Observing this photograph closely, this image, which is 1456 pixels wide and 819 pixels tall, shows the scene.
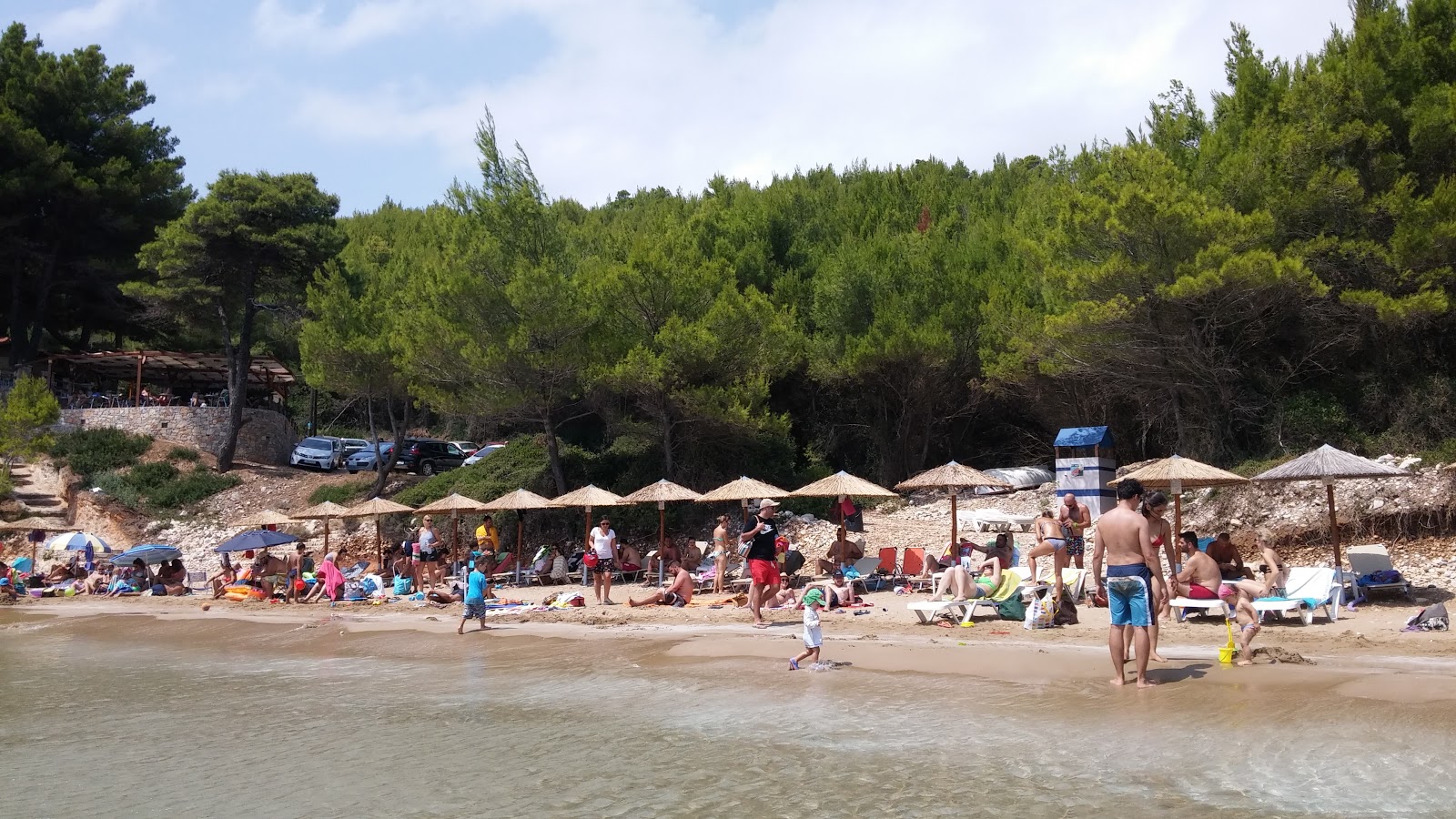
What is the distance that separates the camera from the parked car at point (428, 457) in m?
31.8

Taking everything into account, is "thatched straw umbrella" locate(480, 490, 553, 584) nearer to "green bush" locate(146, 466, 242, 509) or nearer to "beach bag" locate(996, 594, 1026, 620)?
"beach bag" locate(996, 594, 1026, 620)

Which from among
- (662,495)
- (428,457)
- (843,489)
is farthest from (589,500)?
(428,457)

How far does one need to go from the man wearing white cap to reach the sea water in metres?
1.88

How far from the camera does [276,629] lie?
50.1ft

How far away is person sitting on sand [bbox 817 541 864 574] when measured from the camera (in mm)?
15094

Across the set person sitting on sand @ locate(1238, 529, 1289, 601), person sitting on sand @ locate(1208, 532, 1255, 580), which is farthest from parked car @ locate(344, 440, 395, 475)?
person sitting on sand @ locate(1238, 529, 1289, 601)

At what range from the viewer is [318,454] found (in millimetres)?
32406

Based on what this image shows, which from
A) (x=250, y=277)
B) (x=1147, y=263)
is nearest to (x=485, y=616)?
(x=1147, y=263)

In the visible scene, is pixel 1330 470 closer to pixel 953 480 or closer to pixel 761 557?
pixel 953 480

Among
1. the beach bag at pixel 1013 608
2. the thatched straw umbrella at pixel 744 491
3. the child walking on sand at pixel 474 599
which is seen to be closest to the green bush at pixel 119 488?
the child walking on sand at pixel 474 599

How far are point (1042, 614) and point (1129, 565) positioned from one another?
3.62 meters

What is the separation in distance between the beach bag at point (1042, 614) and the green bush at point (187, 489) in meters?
24.3

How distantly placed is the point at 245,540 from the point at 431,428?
24.8 metres

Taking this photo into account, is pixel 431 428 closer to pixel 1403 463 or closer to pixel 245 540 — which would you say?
pixel 245 540
